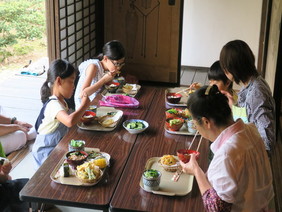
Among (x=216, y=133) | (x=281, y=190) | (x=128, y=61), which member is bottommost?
(x=281, y=190)

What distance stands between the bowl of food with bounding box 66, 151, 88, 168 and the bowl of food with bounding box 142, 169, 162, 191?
0.38m

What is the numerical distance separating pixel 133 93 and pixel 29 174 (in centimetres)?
109

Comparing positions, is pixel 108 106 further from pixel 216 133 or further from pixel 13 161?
pixel 216 133

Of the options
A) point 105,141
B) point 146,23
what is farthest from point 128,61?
point 105,141

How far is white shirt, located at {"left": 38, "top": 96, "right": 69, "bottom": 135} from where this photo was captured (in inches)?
103

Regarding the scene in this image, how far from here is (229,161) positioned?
66.0 inches

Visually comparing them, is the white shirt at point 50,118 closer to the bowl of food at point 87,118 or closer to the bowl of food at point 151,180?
the bowl of food at point 87,118

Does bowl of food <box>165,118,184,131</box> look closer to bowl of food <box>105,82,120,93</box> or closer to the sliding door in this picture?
bowl of food <box>105,82,120,93</box>

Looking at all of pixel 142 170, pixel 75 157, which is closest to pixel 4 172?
pixel 75 157

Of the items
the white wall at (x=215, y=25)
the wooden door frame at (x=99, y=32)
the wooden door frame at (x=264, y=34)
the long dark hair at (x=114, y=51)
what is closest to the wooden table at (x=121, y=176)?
the long dark hair at (x=114, y=51)

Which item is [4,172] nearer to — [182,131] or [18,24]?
[182,131]

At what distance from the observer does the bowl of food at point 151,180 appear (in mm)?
1932

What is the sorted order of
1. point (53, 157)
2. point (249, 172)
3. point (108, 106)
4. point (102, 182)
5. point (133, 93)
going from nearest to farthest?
1. point (249, 172)
2. point (102, 182)
3. point (53, 157)
4. point (108, 106)
5. point (133, 93)

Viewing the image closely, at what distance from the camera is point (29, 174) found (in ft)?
11.2
